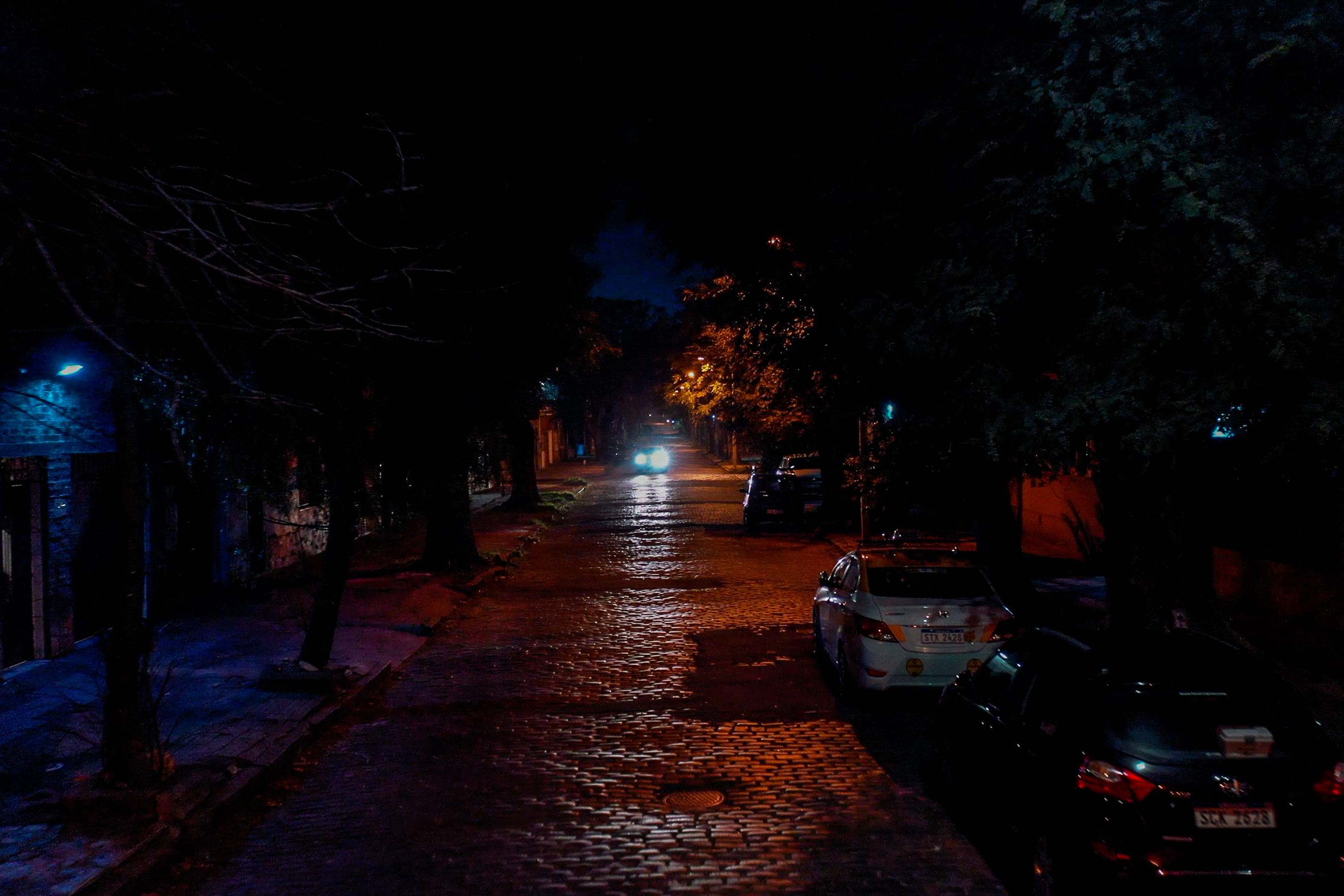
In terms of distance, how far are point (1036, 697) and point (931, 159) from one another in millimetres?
6428

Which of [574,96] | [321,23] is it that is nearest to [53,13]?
[321,23]

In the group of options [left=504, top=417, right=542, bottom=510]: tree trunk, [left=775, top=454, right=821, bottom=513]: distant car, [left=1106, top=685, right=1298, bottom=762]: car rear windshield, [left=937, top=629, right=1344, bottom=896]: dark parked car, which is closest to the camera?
[left=937, top=629, right=1344, bottom=896]: dark parked car

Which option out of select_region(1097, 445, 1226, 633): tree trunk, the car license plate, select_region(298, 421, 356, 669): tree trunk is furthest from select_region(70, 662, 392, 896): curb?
select_region(1097, 445, 1226, 633): tree trunk

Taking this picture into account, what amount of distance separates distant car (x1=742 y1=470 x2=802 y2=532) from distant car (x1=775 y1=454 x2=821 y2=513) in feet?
19.4

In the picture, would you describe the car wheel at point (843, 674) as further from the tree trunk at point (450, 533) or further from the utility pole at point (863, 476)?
the tree trunk at point (450, 533)

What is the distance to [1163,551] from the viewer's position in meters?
9.55

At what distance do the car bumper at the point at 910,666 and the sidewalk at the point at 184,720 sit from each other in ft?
17.4

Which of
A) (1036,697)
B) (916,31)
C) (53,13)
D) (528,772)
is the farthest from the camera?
(916,31)

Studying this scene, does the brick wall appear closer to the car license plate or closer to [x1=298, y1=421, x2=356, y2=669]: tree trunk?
[x1=298, y1=421, x2=356, y2=669]: tree trunk

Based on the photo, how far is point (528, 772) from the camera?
773 centimetres

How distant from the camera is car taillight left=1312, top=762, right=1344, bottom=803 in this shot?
15.5 feet

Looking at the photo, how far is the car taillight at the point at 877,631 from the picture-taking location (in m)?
9.45

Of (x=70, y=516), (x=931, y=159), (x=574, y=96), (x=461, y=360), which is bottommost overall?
(x=70, y=516)

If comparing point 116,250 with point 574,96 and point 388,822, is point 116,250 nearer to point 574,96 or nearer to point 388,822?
point 388,822
